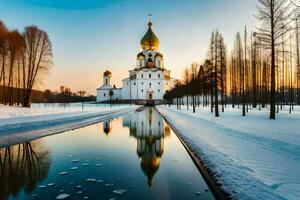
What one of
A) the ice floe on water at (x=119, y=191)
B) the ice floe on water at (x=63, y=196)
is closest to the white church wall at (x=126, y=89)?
the ice floe on water at (x=119, y=191)

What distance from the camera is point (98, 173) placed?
6562 millimetres

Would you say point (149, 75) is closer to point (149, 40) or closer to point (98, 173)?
point (149, 40)

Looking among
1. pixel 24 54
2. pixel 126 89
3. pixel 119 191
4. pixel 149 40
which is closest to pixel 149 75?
pixel 126 89

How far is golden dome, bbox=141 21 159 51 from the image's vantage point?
365 ft

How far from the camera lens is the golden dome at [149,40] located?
111375 millimetres

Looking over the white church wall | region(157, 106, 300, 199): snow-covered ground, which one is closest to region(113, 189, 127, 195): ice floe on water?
region(157, 106, 300, 199): snow-covered ground

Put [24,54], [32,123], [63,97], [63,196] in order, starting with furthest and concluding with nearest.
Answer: [63,97], [24,54], [32,123], [63,196]

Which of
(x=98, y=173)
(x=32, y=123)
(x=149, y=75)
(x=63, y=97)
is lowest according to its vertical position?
(x=98, y=173)

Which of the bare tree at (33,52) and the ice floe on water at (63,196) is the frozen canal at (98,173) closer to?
the ice floe on water at (63,196)

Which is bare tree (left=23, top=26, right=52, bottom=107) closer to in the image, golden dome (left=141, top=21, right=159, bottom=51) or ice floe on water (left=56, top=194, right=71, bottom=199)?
ice floe on water (left=56, top=194, right=71, bottom=199)

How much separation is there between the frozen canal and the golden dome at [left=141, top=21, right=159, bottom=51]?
105 m

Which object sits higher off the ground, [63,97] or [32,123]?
[63,97]

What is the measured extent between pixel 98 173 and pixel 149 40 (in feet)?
355

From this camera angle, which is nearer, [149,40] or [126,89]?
[149,40]
